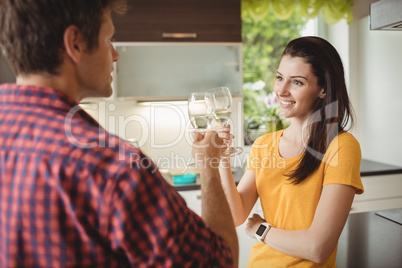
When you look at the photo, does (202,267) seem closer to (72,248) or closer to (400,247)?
(72,248)

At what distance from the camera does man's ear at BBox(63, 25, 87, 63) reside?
673 millimetres

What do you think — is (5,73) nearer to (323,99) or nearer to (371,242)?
(323,99)

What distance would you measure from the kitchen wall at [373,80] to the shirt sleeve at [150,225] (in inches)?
110

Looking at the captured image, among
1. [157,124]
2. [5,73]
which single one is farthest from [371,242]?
[5,73]

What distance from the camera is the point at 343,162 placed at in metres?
1.18

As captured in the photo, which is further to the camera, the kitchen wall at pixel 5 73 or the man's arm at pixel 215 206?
the kitchen wall at pixel 5 73

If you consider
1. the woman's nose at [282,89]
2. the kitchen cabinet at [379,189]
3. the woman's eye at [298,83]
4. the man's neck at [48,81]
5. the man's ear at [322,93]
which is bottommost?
the kitchen cabinet at [379,189]

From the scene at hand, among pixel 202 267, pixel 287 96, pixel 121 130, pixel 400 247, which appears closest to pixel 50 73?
pixel 202 267

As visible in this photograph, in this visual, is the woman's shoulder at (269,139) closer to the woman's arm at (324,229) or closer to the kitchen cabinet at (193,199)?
the woman's arm at (324,229)

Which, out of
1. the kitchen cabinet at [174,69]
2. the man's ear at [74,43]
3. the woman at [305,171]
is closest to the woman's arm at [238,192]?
the woman at [305,171]

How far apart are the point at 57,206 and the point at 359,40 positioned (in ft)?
11.0

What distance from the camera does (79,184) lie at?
605 mm

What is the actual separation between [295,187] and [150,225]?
2.48ft

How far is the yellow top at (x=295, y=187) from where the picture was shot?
3.88 feet
